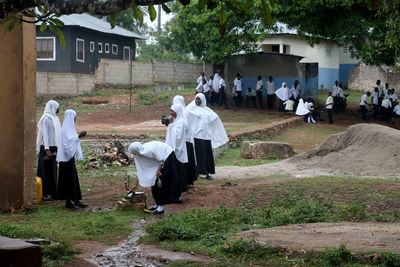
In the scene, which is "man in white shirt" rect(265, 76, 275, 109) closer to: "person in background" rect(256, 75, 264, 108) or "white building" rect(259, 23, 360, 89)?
"person in background" rect(256, 75, 264, 108)

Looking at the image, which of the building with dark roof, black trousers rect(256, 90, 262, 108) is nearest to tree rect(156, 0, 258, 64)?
black trousers rect(256, 90, 262, 108)

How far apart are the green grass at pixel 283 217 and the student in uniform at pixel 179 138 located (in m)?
1.07

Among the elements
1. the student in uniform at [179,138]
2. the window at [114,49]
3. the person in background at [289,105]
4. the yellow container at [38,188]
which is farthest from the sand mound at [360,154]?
the window at [114,49]

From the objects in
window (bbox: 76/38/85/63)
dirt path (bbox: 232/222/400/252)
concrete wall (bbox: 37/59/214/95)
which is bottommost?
dirt path (bbox: 232/222/400/252)

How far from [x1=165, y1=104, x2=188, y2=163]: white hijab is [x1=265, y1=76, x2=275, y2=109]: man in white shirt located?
20101 mm

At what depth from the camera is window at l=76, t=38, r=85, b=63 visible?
1407 inches

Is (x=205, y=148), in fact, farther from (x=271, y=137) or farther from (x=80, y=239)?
(x=271, y=137)

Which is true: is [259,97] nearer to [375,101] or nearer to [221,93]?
[221,93]

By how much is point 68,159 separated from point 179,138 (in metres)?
1.84

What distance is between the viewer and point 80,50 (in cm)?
3622

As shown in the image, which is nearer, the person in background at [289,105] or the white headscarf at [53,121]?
the white headscarf at [53,121]

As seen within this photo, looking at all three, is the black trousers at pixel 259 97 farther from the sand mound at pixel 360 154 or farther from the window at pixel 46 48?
the sand mound at pixel 360 154

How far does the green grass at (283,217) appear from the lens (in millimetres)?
6383

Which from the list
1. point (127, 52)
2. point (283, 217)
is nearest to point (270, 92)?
point (127, 52)
